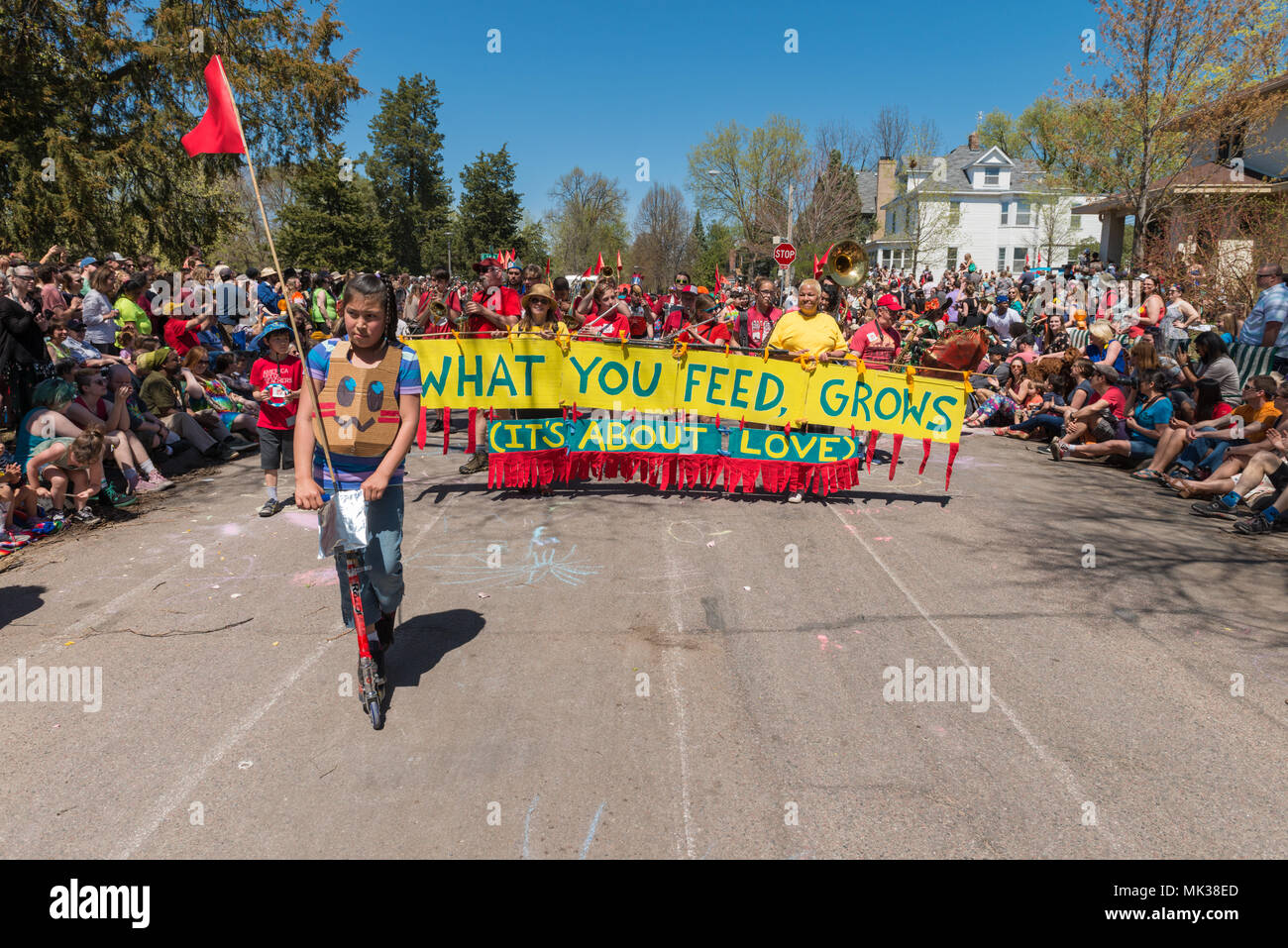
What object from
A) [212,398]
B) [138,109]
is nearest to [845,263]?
[212,398]

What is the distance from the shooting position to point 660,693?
4414 millimetres

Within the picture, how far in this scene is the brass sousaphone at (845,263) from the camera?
43.4 feet

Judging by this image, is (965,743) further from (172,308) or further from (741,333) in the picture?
(172,308)

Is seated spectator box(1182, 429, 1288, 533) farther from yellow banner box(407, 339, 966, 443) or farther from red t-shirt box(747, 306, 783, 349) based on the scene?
red t-shirt box(747, 306, 783, 349)

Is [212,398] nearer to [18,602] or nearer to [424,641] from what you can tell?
[18,602]

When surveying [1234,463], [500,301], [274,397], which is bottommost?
[1234,463]

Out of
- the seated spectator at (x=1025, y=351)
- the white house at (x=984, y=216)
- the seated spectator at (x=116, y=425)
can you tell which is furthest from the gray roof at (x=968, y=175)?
the seated spectator at (x=116, y=425)

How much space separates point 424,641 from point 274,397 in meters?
3.57

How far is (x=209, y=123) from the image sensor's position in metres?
4.32

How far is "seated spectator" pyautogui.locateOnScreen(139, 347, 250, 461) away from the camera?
388 inches

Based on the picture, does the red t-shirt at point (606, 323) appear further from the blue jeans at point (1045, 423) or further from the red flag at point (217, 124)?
the blue jeans at point (1045, 423)

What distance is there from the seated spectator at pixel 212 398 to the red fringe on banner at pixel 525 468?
14.4ft

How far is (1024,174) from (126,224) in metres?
56.6

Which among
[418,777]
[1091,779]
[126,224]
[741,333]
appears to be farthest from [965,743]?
[126,224]
